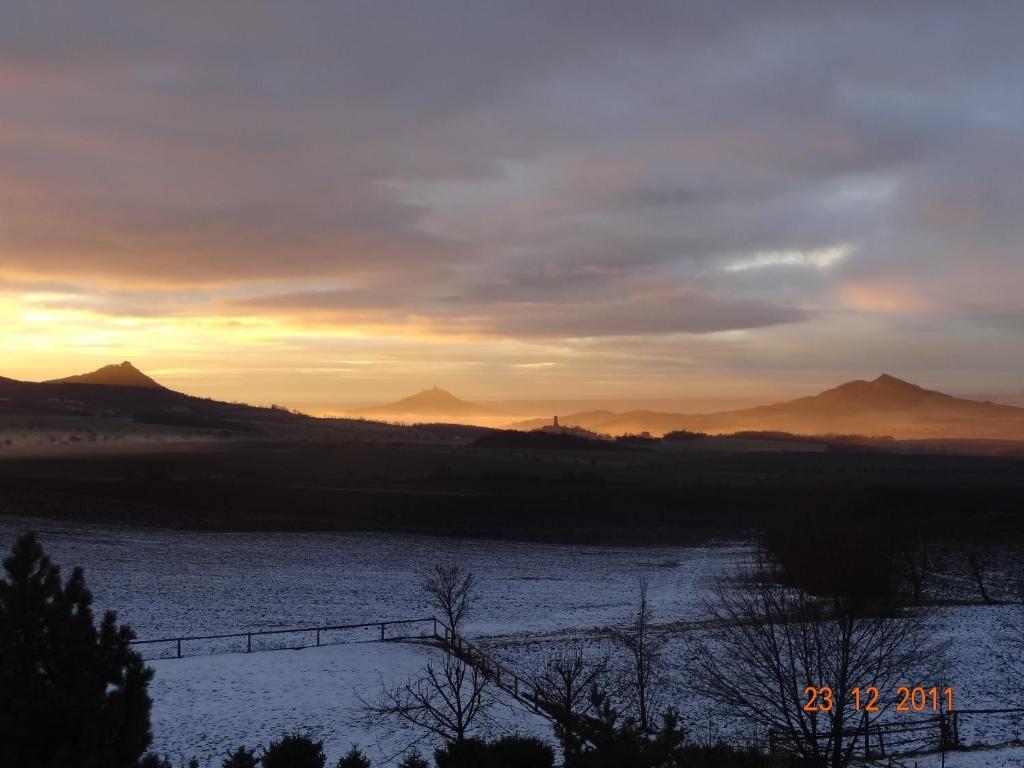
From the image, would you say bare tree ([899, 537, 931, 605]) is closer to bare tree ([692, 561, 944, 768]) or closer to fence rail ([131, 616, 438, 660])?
bare tree ([692, 561, 944, 768])

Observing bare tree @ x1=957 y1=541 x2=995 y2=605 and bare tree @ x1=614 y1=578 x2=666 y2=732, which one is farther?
bare tree @ x1=957 y1=541 x2=995 y2=605

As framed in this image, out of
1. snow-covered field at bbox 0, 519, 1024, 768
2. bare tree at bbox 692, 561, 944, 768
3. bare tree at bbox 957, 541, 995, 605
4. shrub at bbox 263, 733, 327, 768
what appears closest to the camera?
shrub at bbox 263, 733, 327, 768

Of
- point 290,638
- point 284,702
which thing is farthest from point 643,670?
point 290,638

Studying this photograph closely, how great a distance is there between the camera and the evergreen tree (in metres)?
9.20

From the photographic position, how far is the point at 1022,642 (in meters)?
33.4

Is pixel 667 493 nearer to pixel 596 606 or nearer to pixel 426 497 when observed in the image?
pixel 426 497

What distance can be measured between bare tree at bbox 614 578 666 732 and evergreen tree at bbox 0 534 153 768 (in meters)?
16.0

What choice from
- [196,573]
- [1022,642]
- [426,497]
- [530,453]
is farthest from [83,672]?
[530,453]

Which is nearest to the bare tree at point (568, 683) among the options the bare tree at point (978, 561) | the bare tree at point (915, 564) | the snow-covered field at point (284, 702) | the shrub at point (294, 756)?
the snow-covered field at point (284, 702)

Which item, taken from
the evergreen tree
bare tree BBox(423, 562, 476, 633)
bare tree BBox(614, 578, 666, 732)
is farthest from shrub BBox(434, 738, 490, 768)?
bare tree BBox(423, 562, 476, 633)

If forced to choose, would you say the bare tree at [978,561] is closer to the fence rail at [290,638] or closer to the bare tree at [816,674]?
the bare tree at [816,674]

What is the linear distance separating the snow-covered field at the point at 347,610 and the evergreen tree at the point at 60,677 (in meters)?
13.4

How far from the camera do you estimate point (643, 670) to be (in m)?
28.8

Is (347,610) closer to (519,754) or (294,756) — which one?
(519,754)
